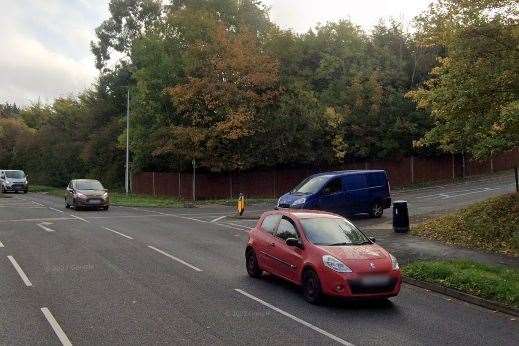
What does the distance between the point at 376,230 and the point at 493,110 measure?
6055 mm

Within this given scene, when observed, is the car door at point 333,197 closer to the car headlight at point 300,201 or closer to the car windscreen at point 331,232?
the car headlight at point 300,201

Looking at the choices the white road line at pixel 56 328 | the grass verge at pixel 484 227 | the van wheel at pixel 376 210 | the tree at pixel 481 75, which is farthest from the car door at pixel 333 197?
the white road line at pixel 56 328

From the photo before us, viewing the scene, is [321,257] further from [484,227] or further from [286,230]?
[484,227]

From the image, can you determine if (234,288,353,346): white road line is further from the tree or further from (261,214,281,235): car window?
the tree

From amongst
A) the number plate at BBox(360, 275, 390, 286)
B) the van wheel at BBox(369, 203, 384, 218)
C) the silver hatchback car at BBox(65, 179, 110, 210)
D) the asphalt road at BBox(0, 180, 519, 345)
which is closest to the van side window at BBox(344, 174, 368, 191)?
the van wheel at BBox(369, 203, 384, 218)

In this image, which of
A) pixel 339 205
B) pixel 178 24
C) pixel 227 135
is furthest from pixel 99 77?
pixel 339 205

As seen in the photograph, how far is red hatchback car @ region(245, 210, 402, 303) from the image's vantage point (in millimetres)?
9773

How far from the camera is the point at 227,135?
3631 cm

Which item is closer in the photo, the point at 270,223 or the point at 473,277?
the point at 473,277

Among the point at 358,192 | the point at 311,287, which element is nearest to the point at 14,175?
the point at 358,192

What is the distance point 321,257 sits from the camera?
10.1 meters

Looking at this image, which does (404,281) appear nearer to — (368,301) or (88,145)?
(368,301)

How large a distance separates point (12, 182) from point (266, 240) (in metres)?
44.6

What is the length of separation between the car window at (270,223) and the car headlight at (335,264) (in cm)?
218
